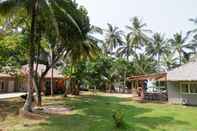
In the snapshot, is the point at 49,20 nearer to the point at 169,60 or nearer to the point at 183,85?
the point at 183,85

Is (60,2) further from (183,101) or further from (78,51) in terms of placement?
(183,101)

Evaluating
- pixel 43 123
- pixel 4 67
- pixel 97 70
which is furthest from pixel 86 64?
pixel 43 123

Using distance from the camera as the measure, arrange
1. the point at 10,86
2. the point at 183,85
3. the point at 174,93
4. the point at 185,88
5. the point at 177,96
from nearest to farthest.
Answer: the point at 185,88
the point at 183,85
the point at 177,96
the point at 174,93
the point at 10,86

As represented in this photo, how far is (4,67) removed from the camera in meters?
24.9

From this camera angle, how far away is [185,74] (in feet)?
83.4

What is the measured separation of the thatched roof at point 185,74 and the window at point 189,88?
100 centimetres

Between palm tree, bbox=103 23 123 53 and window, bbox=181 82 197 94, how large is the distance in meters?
31.7

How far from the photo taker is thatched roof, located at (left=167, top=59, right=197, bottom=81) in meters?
24.5

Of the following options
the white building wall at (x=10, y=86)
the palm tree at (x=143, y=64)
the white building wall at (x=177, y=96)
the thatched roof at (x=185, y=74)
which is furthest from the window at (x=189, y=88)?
the white building wall at (x=10, y=86)

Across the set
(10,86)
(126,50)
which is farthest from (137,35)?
(10,86)

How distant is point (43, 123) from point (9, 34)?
13.5m

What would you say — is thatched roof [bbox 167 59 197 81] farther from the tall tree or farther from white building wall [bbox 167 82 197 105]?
the tall tree

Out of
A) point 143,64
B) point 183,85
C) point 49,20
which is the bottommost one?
point 183,85

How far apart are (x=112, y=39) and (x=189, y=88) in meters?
33.1
